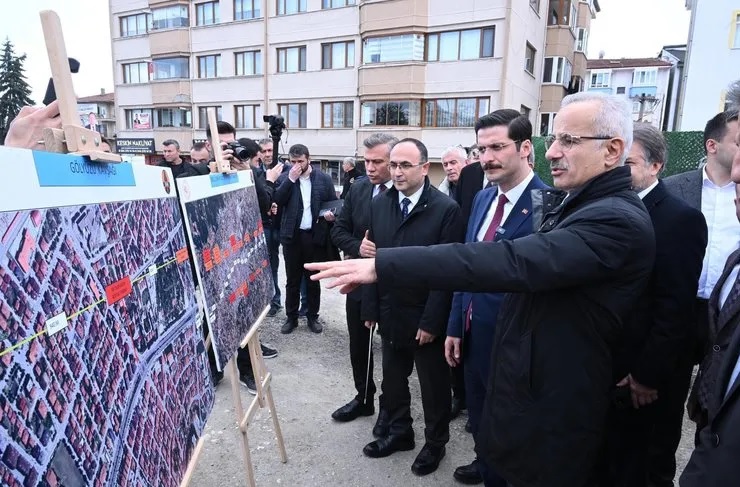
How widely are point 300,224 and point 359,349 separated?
80.2 inches

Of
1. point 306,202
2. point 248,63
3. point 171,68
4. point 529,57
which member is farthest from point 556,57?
point 171,68

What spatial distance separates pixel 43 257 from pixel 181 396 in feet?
2.95

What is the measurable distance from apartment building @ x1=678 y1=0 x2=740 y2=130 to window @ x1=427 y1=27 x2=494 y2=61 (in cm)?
975

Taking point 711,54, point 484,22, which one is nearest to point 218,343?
point 484,22

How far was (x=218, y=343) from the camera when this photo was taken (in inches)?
85.2

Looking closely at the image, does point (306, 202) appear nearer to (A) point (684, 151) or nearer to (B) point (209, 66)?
(A) point (684, 151)

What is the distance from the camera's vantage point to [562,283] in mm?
1436

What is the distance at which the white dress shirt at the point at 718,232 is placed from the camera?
275cm

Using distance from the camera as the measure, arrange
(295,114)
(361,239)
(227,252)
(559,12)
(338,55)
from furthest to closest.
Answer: (295,114), (338,55), (559,12), (361,239), (227,252)

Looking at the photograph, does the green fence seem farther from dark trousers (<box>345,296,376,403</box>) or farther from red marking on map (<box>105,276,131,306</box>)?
red marking on map (<box>105,276,131,306</box>)

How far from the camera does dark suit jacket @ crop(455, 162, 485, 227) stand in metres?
4.47

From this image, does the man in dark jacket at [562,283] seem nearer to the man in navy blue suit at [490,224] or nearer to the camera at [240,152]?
the man in navy blue suit at [490,224]

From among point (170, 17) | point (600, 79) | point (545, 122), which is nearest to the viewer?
point (545, 122)

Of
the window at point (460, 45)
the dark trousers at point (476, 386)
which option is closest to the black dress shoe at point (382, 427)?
the dark trousers at point (476, 386)
